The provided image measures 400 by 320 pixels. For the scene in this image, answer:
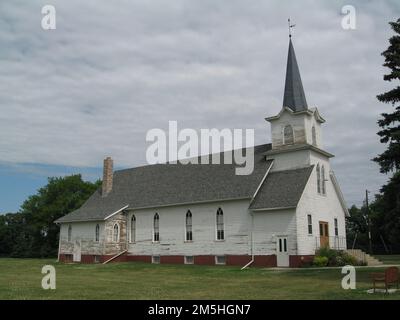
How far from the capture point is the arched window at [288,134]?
125 feet

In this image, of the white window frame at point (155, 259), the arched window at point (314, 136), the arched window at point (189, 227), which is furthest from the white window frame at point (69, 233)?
the arched window at point (314, 136)

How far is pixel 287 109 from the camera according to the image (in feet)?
126

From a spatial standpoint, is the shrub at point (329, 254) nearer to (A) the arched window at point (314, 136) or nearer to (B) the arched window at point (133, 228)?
(A) the arched window at point (314, 136)

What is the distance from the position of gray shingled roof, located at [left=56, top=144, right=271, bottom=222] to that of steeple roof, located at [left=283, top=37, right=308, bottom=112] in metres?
4.08

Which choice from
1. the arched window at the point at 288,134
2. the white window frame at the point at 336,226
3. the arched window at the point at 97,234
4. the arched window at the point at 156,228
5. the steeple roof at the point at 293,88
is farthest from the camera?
the arched window at the point at 97,234

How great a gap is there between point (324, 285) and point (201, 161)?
2500cm

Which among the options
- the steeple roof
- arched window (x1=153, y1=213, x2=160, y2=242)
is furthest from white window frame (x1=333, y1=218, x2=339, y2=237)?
arched window (x1=153, y1=213, x2=160, y2=242)

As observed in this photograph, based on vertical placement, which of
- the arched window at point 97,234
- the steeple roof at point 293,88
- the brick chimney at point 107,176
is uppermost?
the steeple roof at point 293,88

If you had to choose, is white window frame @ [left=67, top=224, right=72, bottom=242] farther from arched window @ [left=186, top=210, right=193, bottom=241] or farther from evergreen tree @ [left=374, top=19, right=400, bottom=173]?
evergreen tree @ [left=374, top=19, right=400, bottom=173]

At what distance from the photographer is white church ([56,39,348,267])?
34031mm

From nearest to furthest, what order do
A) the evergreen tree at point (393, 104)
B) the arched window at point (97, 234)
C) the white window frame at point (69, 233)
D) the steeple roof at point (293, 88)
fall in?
the evergreen tree at point (393, 104), the steeple roof at point (293, 88), the arched window at point (97, 234), the white window frame at point (69, 233)

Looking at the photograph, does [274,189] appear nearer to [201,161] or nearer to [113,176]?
[201,161]

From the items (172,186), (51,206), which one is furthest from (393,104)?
(51,206)

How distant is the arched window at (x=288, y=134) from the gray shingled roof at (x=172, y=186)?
2275 mm
